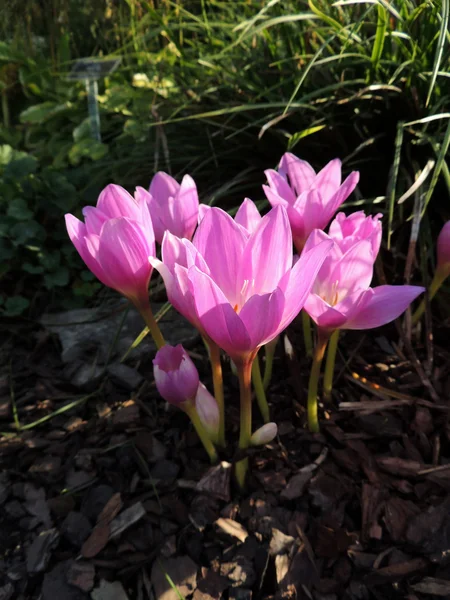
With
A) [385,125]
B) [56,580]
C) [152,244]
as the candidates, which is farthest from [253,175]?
[56,580]

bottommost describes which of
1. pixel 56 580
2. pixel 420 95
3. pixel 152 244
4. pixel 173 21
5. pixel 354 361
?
pixel 56 580

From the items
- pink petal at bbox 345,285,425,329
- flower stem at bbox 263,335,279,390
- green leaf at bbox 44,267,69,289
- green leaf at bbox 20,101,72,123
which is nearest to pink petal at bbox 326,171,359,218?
pink petal at bbox 345,285,425,329

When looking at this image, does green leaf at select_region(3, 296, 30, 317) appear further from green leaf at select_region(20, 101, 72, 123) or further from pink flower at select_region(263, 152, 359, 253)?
green leaf at select_region(20, 101, 72, 123)

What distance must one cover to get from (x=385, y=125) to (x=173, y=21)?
5.38 ft

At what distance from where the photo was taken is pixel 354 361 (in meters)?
1.51

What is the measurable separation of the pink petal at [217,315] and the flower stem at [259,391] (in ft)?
1.15

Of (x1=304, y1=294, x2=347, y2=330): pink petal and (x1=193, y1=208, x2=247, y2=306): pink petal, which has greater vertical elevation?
(x1=193, y1=208, x2=247, y2=306): pink petal

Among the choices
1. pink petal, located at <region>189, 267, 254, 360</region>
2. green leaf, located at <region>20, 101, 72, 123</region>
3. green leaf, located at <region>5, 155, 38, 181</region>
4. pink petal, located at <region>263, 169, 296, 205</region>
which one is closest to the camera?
pink petal, located at <region>189, 267, 254, 360</region>

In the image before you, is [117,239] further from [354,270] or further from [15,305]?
[15,305]

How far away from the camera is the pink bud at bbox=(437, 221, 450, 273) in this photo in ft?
3.88

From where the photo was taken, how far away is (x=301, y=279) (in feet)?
2.72

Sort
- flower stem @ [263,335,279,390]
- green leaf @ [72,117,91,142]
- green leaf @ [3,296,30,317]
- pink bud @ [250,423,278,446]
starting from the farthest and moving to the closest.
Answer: green leaf @ [72,117,91,142] < green leaf @ [3,296,30,317] < flower stem @ [263,335,279,390] < pink bud @ [250,423,278,446]

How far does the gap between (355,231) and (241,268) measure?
29cm

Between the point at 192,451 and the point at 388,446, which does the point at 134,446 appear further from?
the point at 388,446
